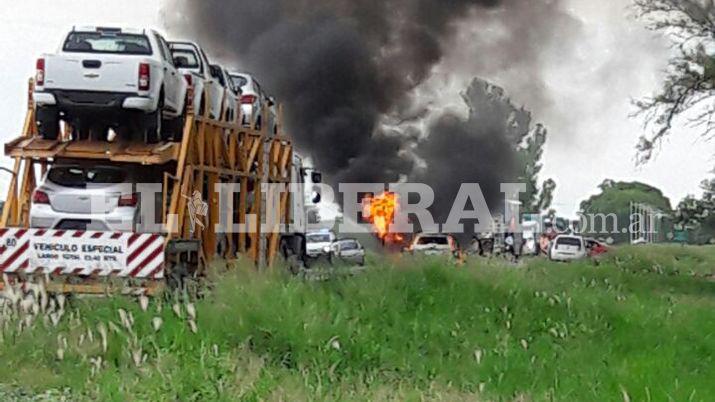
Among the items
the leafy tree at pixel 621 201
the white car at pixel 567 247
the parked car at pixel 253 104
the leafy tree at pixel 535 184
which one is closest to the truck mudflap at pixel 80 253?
the parked car at pixel 253 104

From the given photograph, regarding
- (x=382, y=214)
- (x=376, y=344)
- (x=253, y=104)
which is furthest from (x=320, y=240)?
(x=376, y=344)

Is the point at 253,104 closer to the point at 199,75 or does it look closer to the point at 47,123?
the point at 199,75

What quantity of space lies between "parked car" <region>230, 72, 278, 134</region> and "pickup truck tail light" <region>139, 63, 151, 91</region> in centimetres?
408

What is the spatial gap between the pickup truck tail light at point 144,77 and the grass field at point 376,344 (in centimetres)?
283

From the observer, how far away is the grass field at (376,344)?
880cm

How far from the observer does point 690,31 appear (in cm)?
2636

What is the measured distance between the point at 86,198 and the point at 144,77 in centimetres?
172

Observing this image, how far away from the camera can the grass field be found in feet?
28.9

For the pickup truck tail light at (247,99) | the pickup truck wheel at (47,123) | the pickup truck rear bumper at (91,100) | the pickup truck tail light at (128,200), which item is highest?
the pickup truck tail light at (247,99)

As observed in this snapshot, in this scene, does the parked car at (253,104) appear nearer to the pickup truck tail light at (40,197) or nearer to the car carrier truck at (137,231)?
the car carrier truck at (137,231)

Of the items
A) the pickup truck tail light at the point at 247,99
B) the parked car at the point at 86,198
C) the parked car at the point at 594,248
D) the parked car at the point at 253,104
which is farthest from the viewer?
the parked car at the point at 594,248

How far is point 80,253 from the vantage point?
42.5 ft

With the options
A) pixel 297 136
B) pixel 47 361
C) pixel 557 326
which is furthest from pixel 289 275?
pixel 297 136

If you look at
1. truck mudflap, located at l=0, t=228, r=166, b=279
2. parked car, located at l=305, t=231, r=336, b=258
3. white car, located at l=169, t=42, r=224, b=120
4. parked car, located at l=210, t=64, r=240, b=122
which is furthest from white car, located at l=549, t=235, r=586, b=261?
truck mudflap, located at l=0, t=228, r=166, b=279
